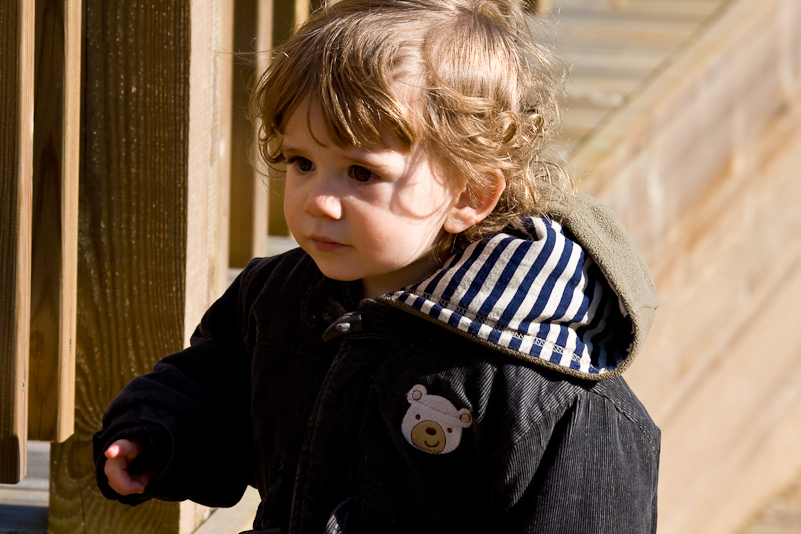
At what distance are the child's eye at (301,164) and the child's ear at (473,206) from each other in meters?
0.24

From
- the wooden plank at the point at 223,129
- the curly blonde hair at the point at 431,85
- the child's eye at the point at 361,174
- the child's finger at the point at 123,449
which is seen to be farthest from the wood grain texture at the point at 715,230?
the child's finger at the point at 123,449

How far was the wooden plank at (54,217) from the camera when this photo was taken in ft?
5.90

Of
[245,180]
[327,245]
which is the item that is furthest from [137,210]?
[245,180]

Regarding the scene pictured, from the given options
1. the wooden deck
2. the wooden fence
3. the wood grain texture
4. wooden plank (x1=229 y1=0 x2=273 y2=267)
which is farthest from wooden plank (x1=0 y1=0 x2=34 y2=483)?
the wood grain texture

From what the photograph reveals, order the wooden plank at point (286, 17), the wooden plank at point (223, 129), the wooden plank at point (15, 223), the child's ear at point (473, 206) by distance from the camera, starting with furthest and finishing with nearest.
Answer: the wooden plank at point (286, 17), the wooden plank at point (223, 129), the wooden plank at point (15, 223), the child's ear at point (473, 206)

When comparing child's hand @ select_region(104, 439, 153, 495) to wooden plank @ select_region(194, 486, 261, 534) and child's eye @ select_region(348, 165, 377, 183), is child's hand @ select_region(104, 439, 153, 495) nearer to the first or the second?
A: wooden plank @ select_region(194, 486, 261, 534)

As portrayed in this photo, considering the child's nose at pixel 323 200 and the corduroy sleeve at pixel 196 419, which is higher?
the child's nose at pixel 323 200

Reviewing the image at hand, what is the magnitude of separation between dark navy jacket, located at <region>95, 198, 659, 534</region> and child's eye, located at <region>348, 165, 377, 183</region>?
0.63 feet

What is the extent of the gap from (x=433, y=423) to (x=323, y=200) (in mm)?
382

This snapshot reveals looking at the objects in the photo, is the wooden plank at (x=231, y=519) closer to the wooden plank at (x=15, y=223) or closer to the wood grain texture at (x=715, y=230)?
the wooden plank at (x=15, y=223)

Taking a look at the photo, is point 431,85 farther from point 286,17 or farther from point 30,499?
point 286,17

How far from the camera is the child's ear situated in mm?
1548

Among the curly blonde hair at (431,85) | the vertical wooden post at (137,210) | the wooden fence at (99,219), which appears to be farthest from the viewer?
the vertical wooden post at (137,210)

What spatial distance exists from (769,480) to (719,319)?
107 centimetres
